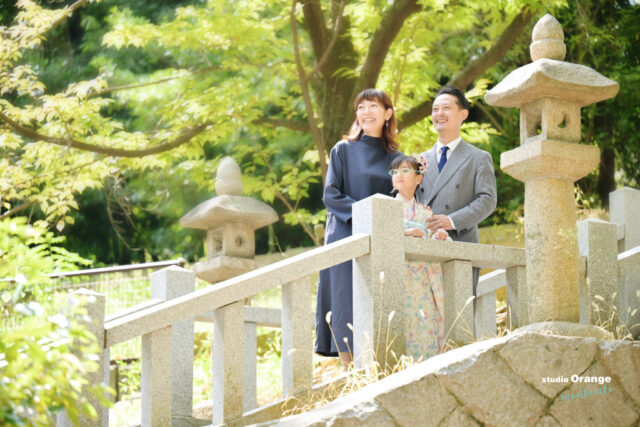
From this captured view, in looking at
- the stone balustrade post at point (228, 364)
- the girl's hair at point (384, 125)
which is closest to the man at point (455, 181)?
the girl's hair at point (384, 125)

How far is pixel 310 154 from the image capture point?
9023mm

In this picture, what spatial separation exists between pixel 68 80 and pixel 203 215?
734 centimetres

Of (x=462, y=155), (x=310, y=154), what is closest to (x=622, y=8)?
(x=310, y=154)

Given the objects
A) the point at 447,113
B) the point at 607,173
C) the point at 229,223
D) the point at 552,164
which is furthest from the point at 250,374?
the point at 607,173

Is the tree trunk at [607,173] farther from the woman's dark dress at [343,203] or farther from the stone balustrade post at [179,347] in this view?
the stone balustrade post at [179,347]

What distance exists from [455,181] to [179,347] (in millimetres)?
2179

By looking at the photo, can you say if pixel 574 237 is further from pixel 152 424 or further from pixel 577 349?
pixel 152 424

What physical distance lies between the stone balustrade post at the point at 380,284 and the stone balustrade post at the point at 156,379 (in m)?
1.02

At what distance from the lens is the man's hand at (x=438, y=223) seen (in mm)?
4574

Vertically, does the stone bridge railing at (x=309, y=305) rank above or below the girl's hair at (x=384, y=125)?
below

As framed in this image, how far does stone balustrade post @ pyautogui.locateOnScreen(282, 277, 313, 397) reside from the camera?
3977 mm

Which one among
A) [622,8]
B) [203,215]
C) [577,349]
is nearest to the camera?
[577,349]

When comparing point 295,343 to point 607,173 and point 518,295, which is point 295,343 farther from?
point 607,173

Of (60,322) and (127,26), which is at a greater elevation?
(127,26)
